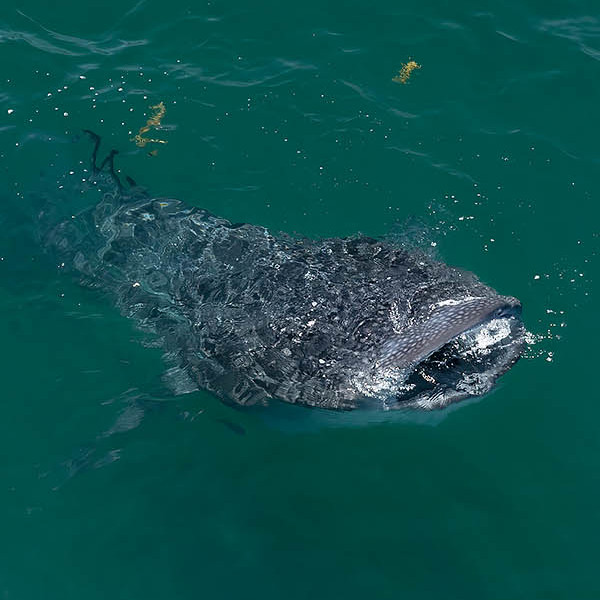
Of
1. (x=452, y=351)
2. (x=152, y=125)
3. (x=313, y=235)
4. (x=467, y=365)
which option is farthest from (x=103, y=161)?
(x=467, y=365)

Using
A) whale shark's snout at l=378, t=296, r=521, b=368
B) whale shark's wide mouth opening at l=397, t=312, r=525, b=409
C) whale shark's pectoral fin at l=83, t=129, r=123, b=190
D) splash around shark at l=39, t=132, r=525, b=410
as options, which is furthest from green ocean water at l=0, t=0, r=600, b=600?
whale shark's snout at l=378, t=296, r=521, b=368

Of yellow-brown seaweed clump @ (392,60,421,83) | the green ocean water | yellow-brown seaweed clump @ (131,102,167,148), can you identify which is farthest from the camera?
yellow-brown seaweed clump @ (392,60,421,83)

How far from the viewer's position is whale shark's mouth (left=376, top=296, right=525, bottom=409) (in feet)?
30.4

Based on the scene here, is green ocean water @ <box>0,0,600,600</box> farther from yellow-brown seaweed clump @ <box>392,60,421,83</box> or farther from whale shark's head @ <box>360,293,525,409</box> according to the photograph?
whale shark's head @ <box>360,293,525,409</box>

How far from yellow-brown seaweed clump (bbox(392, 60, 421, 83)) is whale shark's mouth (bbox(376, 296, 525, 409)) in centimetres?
858

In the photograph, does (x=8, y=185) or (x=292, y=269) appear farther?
(x=8, y=185)

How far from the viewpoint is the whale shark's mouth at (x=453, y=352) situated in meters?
9.27

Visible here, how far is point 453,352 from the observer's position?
9.55m

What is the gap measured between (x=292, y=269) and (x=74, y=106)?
820 cm

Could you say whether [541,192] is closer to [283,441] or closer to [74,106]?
[283,441]

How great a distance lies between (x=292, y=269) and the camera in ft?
36.5

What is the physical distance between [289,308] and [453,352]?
2627mm

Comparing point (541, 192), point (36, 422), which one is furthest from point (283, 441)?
point (541, 192)

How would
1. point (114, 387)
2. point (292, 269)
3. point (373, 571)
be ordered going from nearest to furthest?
point (373, 571)
point (292, 269)
point (114, 387)
